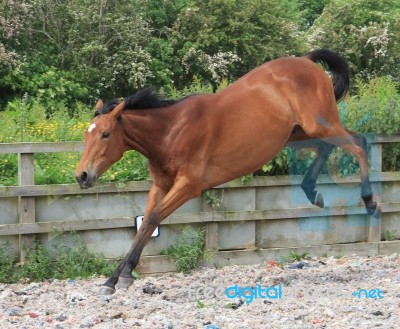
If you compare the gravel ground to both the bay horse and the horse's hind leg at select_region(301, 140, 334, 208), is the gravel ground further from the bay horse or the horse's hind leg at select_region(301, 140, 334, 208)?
the horse's hind leg at select_region(301, 140, 334, 208)

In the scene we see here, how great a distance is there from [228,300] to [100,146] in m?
1.61

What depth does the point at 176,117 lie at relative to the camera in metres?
6.07

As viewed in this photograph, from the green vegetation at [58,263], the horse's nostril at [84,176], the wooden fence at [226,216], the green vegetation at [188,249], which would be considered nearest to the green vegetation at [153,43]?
the wooden fence at [226,216]

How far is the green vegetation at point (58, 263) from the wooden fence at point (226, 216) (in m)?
0.10

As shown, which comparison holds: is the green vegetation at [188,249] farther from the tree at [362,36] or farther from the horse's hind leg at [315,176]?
the tree at [362,36]

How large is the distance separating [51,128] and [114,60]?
9439 mm

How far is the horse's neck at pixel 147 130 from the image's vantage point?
5.87 meters

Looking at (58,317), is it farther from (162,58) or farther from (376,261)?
(162,58)

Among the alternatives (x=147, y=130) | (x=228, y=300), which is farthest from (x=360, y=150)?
(x=147, y=130)

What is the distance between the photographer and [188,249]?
7480 mm

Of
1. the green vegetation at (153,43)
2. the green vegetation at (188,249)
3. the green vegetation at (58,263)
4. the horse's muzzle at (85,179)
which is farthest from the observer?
the green vegetation at (153,43)

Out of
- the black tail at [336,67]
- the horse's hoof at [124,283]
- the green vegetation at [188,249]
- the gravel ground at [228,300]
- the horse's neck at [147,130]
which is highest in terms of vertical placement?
the black tail at [336,67]

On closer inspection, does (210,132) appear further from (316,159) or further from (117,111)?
(316,159)

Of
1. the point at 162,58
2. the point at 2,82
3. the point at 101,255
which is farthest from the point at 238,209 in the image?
the point at 162,58
